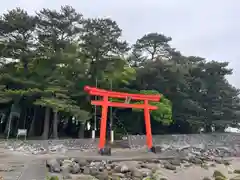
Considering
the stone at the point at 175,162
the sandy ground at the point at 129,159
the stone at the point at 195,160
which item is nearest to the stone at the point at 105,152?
the sandy ground at the point at 129,159

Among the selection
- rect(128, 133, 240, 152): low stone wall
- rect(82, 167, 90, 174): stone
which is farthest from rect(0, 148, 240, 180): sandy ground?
rect(82, 167, 90, 174): stone

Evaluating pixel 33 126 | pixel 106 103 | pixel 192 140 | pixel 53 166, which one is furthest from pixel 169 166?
pixel 33 126

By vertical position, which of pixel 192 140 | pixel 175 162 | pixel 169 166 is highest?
pixel 192 140

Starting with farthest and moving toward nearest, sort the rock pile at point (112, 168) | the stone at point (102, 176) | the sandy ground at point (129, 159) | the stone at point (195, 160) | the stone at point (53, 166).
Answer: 1. the stone at point (195, 160)
2. the sandy ground at point (129, 159)
3. the rock pile at point (112, 168)
4. the stone at point (102, 176)
5. the stone at point (53, 166)

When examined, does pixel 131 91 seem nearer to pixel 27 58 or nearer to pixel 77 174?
pixel 27 58

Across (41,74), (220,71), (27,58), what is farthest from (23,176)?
(220,71)

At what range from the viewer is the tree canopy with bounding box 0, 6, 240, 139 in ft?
76.9

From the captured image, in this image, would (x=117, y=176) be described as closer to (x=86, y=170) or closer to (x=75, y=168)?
(x=86, y=170)

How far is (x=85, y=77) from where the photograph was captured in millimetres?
24844

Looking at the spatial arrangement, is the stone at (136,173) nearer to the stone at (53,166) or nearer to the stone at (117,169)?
the stone at (117,169)

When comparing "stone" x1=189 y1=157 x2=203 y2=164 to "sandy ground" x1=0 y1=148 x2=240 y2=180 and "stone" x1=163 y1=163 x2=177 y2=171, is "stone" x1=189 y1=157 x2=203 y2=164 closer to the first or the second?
"sandy ground" x1=0 y1=148 x2=240 y2=180

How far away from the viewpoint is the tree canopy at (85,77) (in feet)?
76.9

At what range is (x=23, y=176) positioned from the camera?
34.4 feet

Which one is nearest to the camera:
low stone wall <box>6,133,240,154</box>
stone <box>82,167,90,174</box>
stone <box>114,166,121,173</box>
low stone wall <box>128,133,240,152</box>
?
stone <box>82,167,90,174</box>
